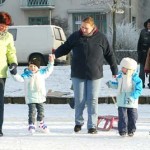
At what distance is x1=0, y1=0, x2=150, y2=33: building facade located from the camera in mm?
36125

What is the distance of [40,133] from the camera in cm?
902

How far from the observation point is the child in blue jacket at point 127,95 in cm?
865

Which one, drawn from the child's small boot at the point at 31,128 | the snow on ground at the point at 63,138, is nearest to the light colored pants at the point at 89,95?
the snow on ground at the point at 63,138

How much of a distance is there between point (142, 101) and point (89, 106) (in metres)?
4.31

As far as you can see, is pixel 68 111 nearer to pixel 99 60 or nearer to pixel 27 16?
pixel 99 60

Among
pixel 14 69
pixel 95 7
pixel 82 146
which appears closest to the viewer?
pixel 82 146

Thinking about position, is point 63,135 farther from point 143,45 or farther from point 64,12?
point 64,12

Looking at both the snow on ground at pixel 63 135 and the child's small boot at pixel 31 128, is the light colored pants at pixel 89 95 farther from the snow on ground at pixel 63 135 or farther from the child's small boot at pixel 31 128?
the child's small boot at pixel 31 128

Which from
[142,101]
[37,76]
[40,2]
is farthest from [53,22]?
[37,76]

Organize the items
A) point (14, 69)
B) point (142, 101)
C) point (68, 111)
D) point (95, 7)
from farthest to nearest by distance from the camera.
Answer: point (95, 7)
point (142, 101)
point (68, 111)
point (14, 69)

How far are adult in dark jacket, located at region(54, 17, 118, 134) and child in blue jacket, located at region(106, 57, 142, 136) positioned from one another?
324 millimetres

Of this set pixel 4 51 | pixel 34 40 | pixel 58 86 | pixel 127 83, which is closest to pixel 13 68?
pixel 4 51

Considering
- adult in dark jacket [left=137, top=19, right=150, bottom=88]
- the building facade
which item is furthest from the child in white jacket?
the building facade

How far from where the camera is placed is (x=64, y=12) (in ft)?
121
